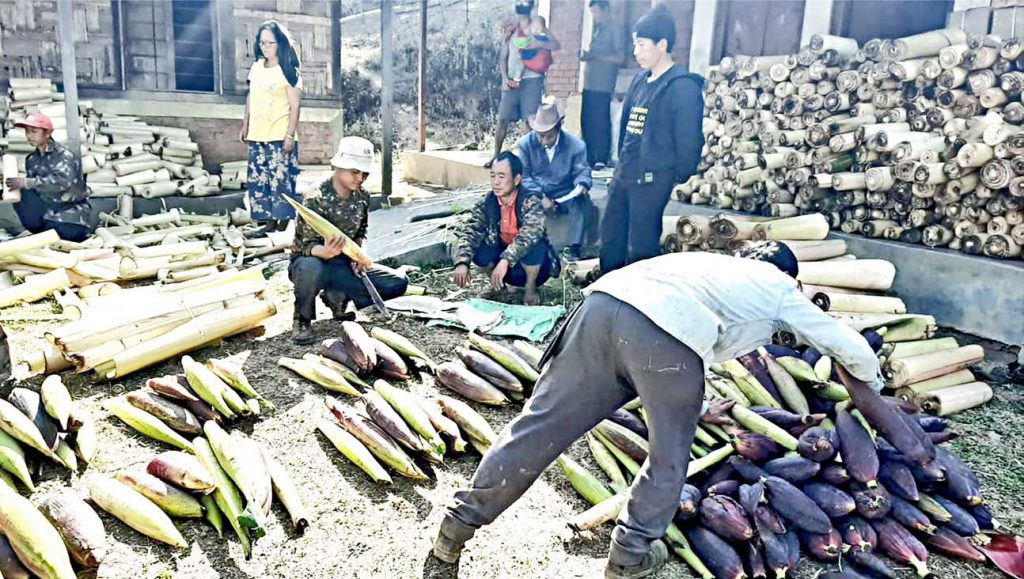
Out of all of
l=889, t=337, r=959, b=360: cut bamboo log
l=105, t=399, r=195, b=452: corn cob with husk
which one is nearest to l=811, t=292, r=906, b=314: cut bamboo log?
l=889, t=337, r=959, b=360: cut bamboo log

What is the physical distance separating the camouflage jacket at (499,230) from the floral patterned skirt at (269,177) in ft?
8.52

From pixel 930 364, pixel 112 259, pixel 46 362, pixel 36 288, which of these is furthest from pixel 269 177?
pixel 930 364

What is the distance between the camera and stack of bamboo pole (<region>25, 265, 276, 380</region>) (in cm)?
454

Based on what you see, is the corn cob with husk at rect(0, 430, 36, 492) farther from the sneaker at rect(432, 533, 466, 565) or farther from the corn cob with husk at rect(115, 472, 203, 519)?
the sneaker at rect(432, 533, 466, 565)

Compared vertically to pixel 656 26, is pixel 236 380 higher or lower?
lower

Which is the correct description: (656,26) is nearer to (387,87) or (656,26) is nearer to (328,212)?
(328,212)

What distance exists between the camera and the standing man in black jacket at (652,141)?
221 inches

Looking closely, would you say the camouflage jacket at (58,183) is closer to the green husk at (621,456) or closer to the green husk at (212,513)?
the green husk at (212,513)

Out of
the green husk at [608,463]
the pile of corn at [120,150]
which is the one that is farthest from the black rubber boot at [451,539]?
the pile of corn at [120,150]

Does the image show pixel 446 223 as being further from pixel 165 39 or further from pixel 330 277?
pixel 165 39

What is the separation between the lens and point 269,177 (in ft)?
26.2

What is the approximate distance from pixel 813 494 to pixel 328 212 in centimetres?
365

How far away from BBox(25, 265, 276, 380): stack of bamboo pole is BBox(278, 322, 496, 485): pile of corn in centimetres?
66

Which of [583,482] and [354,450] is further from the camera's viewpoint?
[354,450]
